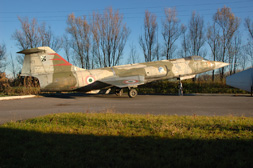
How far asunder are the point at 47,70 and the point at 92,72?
139 inches

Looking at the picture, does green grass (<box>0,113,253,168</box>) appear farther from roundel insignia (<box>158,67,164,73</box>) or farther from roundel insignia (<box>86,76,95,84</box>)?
roundel insignia (<box>158,67,164,73</box>)

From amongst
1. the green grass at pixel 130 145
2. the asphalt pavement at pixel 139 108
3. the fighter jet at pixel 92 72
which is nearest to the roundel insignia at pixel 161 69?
the fighter jet at pixel 92 72

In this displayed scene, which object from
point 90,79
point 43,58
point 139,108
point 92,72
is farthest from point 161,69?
point 43,58

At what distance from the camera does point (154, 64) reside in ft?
56.9

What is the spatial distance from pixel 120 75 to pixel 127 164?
43.1 ft

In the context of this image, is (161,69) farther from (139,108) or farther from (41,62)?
(41,62)

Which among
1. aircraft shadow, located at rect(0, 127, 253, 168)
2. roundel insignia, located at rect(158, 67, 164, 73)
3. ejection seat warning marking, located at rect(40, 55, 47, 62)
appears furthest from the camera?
roundel insignia, located at rect(158, 67, 164, 73)

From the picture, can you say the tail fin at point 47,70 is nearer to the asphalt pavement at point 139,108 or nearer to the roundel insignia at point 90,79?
the roundel insignia at point 90,79

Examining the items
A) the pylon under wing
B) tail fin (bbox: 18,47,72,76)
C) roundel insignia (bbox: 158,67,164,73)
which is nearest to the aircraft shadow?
the pylon under wing

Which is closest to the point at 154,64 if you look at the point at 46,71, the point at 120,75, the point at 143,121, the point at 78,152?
the point at 120,75

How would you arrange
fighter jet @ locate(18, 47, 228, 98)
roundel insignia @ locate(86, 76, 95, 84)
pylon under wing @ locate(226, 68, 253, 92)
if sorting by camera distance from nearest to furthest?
1. pylon under wing @ locate(226, 68, 253, 92)
2. fighter jet @ locate(18, 47, 228, 98)
3. roundel insignia @ locate(86, 76, 95, 84)

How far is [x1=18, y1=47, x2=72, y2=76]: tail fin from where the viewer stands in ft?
47.0

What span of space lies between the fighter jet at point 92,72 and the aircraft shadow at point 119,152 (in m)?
10.2

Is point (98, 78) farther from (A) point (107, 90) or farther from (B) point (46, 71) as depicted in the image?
(B) point (46, 71)
